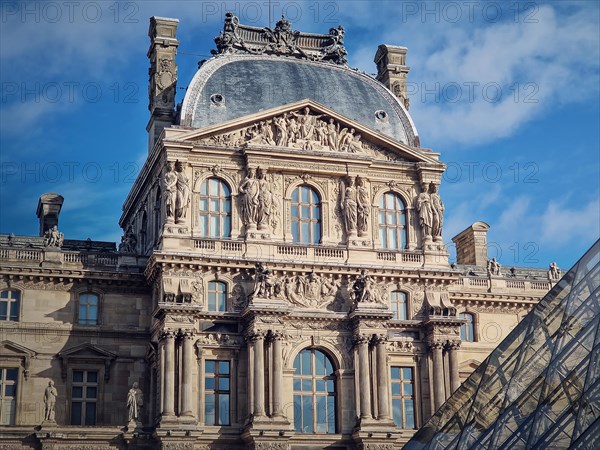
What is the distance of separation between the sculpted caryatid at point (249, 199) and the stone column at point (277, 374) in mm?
5152

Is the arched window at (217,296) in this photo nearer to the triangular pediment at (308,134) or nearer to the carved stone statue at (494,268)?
the triangular pediment at (308,134)

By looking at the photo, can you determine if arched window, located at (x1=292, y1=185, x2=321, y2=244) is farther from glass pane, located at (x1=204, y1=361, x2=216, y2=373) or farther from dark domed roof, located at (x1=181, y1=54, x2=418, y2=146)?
glass pane, located at (x1=204, y1=361, x2=216, y2=373)

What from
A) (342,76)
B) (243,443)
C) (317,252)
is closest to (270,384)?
(243,443)

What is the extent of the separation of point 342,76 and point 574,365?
26.9m

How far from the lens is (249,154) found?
50062mm

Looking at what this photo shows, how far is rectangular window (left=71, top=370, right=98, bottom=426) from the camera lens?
1907 inches

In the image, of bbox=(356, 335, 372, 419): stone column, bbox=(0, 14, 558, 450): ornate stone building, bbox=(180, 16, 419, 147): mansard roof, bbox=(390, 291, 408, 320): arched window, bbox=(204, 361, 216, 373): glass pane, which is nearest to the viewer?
bbox=(0, 14, 558, 450): ornate stone building

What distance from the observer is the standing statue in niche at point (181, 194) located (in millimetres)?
48781

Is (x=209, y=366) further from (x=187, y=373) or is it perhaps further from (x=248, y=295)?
(x=248, y=295)

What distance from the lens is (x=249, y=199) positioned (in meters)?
49.7

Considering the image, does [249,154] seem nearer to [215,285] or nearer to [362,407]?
[215,285]

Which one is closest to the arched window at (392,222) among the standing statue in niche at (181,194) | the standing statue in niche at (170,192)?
the standing statue in niche at (181,194)

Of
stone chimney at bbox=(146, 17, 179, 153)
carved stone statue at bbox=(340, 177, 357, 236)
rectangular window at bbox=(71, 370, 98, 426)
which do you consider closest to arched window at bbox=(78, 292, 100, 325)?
rectangular window at bbox=(71, 370, 98, 426)

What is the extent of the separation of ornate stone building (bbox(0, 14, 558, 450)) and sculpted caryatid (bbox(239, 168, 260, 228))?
6 cm
